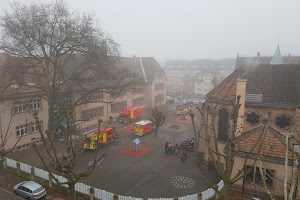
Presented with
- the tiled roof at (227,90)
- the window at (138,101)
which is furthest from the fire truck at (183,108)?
the tiled roof at (227,90)

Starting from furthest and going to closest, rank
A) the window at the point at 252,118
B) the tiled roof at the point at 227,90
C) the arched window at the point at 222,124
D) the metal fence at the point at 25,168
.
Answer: the arched window at the point at 222,124 → the tiled roof at the point at 227,90 → the window at the point at 252,118 → the metal fence at the point at 25,168

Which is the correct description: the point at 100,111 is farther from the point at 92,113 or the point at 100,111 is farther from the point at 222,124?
the point at 222,124

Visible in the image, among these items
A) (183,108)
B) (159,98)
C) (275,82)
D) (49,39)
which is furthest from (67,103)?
(159,98)

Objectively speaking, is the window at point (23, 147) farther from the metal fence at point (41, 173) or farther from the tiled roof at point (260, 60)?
the tiled roof at point (260, 60)

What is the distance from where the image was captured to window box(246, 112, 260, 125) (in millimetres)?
22923

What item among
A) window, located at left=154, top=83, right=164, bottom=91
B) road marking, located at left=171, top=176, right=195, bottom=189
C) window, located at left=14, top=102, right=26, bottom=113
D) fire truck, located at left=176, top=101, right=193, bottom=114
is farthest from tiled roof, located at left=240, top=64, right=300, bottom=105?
window, located at left=154, top=83, right=164, bottom=91

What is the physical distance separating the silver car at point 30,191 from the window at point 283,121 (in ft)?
70.4

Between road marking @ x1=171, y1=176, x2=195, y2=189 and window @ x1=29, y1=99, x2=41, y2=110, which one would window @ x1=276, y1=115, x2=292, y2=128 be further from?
window @ x1=29, y1=99, x2=41, y2=110

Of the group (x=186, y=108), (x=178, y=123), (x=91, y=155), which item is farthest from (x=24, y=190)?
(x=186, y=108)

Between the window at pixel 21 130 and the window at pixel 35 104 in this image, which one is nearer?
the window at pixel 21 130

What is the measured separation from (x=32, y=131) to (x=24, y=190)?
14273 mm

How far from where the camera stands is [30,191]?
1745cm

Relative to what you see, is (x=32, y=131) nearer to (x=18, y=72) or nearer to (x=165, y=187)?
(x=18, y=72)

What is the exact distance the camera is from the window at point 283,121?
71.0 ft
